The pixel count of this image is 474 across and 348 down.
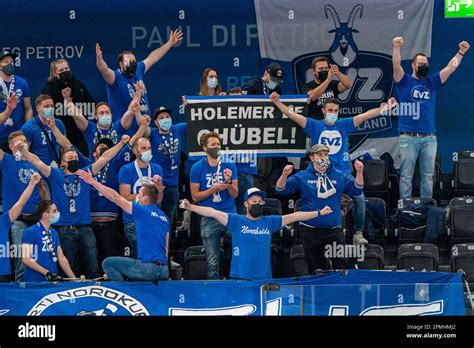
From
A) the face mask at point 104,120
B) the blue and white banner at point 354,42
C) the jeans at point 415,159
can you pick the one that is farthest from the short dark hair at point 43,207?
the jeans at point 415,159

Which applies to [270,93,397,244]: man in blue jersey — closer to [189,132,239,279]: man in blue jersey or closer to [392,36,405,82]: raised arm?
[392,36,405,82]: raised arm

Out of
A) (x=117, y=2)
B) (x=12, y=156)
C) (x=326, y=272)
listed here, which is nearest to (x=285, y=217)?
(x=326, y=272)

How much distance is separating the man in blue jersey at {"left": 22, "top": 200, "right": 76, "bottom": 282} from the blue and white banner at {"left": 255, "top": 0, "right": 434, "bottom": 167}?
16.1 feet

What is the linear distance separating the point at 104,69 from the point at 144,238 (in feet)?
10.6

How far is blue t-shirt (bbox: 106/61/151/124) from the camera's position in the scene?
65.9 feet

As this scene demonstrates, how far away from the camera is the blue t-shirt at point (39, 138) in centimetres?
1931

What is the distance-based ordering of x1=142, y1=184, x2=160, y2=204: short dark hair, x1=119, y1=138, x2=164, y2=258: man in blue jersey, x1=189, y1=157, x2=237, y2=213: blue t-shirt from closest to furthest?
1. x1=142, y1=184, x2=160, y2=204: short dark hair
2. x1=119, y1=138, x2=164, y2=258: man in blue jersey
3. x1=189, y1=157, x2=237, y2=213: blue t-shirt

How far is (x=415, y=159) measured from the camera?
20062mm

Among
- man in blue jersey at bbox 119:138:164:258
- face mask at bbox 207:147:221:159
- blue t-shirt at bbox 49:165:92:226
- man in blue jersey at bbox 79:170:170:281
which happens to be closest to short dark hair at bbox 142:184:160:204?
man in blue jersey at bbox 79:170:170:281

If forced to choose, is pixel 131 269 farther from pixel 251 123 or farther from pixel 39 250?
pixel 251 123

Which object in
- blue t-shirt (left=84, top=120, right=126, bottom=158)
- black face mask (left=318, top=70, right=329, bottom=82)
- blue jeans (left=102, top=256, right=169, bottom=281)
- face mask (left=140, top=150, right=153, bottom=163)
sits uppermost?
black face mask (left=318, top=70, right=329, bottom=82)

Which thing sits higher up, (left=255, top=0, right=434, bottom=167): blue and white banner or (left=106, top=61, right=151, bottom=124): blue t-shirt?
(left=255, top=0, right=434, bottom=167): blue and white banner

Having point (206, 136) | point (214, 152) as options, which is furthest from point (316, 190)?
point (206, 136)

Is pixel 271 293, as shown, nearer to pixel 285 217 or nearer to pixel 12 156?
pixel 285 217
